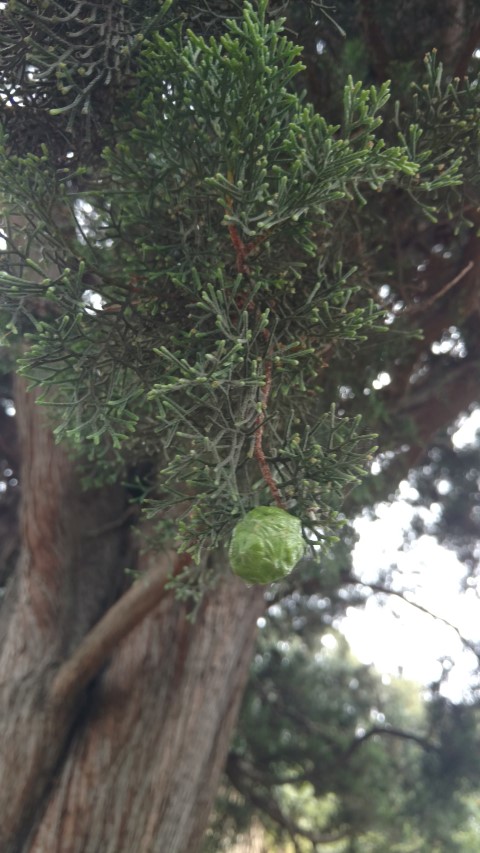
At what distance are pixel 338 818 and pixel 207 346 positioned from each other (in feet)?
18.3

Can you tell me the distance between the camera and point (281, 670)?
6.93 metres

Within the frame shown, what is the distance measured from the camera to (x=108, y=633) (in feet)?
11.3

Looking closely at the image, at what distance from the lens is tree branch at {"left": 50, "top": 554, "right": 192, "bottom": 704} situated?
3217mm

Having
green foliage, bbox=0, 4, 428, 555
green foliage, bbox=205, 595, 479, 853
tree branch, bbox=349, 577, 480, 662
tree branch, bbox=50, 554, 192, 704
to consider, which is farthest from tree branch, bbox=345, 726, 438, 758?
green foliage, bbox=0, 4, 428, 555

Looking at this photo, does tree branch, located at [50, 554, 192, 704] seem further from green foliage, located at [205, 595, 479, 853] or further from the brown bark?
green foliage, located at [205, 595, 479, 853]

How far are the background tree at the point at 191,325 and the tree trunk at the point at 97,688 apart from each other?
1cm

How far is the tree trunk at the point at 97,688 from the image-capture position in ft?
11.4

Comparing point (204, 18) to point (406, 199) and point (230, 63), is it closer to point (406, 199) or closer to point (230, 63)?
point (230, 63)

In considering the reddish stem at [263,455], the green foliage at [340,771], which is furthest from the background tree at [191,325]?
the green foliage at [340,771]

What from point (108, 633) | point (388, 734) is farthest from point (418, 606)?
point (388, 734)

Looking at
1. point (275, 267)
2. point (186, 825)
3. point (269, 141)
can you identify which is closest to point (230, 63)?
point (269, 141)

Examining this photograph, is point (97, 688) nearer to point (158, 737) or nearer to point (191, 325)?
point (158, 737)

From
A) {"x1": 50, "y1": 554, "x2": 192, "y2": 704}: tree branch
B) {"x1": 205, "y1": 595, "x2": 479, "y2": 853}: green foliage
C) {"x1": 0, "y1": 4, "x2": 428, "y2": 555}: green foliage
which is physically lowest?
{"x1": 205, "y1": 595, "x2": 479, "y2": 853}: green foliage

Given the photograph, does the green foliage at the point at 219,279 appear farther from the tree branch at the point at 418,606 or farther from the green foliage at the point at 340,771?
the green foliage at the point at 340,771
